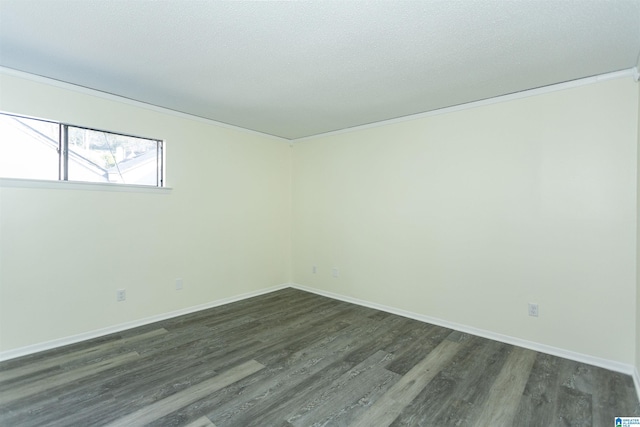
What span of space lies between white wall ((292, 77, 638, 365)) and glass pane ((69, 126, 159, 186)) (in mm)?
2409

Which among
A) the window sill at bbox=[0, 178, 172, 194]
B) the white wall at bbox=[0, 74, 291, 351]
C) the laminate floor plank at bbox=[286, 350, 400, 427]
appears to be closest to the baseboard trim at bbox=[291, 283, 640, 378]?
the laminate floor plank at bbox=[286, 350, 400, 427]

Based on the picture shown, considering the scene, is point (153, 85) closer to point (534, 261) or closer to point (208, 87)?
point (208, 87)

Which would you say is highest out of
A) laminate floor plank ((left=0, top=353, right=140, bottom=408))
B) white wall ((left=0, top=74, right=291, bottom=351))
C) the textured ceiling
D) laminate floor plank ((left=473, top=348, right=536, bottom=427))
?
the textured ceiling

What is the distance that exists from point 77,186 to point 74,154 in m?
0.32

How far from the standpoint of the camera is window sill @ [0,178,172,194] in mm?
2594

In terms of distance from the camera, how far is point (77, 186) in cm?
292

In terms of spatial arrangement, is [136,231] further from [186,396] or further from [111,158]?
[186,396]

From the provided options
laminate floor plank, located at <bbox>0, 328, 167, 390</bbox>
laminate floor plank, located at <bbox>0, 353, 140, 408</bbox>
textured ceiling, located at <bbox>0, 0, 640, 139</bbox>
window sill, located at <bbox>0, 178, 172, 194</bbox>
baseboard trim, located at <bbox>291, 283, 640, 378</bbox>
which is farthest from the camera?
window sill, located at <bbox>0, 178, 172, 194</bbox>

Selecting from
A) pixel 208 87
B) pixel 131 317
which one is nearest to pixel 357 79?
pixel 208 87

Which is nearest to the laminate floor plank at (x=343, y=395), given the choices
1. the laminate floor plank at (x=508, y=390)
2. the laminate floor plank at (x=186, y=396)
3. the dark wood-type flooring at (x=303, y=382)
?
the dark wood-type flooring at (x=303, y=382)

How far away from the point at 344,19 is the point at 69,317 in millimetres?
3451

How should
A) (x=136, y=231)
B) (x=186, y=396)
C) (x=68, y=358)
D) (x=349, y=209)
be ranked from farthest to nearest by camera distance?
(x=349, y=209)
(x=136, y=231)
(x=68, y=358)
(x=186, y=396)

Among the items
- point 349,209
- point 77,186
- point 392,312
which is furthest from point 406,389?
point 77,186

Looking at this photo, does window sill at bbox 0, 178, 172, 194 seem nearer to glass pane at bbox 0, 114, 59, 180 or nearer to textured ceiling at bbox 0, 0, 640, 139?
glass pane at bbox 0, 114, 59, 180
